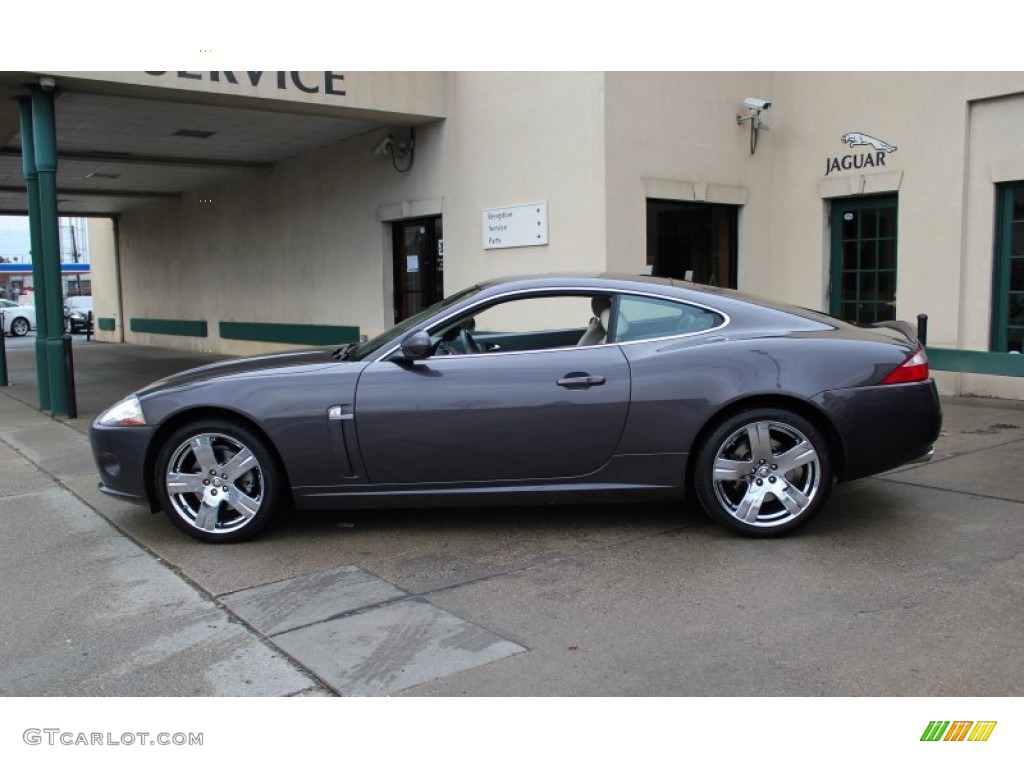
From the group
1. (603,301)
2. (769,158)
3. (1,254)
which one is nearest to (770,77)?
(769,158)

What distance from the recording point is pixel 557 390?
4.89 m

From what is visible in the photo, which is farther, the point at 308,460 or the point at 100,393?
the point at 100,393

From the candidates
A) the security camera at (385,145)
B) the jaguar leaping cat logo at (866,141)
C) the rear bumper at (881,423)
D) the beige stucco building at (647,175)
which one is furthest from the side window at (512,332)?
the security camera at (385,145)

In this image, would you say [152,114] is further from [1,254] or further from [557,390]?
[1,254]

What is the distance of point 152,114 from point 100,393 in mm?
3716

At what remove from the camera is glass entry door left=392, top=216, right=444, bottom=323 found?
12.2 meters

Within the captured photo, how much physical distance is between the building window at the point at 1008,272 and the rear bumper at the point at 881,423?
16.9ft

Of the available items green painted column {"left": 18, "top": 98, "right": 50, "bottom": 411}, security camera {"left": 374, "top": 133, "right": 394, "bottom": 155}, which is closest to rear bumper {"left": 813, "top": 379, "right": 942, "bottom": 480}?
green painted column {"left": 18, "top": 98, "right": 50, "bottom": 411}

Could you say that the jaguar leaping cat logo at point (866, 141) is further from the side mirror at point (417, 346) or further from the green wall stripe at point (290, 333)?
the side mirror at point (417, 346)

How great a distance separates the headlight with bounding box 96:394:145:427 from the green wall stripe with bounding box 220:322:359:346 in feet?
26.9

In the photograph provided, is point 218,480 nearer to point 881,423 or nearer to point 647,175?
point 881,423

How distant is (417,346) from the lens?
16.0 feet

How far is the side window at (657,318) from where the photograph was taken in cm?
509
